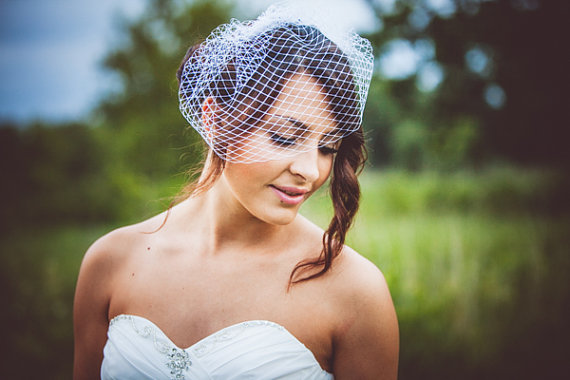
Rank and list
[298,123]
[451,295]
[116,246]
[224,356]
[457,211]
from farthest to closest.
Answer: [457,211] < [451,295] < [116,246] < [224,356] < [298,123]

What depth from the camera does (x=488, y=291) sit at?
5.40m

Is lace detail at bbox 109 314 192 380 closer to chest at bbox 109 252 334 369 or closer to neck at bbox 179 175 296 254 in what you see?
chest at bbox 109 252 334 369

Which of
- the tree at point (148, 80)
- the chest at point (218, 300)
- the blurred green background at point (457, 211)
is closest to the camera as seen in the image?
the chest at point (218, 300)

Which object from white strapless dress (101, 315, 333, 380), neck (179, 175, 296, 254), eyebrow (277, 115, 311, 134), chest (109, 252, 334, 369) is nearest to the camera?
eyebrow (277, 115, 311, 134)

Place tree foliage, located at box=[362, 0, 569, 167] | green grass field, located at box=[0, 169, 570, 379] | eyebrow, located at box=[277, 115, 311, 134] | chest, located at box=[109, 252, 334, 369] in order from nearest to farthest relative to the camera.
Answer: eyebrow, located at box=[277, 115, 311, 134] → chest, located at box=[109, 252, 334, 369] → tree foliage, located at box=[362, 0, 569, 167] → green grass field, located at box=[0, 169, 570, 379]

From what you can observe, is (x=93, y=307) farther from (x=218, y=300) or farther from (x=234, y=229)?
(x=234, y=229)

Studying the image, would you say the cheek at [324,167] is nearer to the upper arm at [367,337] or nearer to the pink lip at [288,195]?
the pink lip at [288,195]

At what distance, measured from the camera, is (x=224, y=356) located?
73.5 inches

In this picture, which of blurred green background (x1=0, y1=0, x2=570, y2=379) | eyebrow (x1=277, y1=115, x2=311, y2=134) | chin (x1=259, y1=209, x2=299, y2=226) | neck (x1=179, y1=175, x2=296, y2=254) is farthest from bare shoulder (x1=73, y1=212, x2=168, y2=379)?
eyebrow (x1=277, y1=115, x2=311, y2=134)

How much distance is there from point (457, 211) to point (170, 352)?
861 centimetres

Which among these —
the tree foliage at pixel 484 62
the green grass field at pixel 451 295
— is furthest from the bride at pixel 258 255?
the tree foliage at pixel 484 62

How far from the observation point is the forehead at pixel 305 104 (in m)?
1.73

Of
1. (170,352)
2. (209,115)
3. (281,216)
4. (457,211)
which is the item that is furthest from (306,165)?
(457,211)

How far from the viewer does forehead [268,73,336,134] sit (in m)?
1.73
